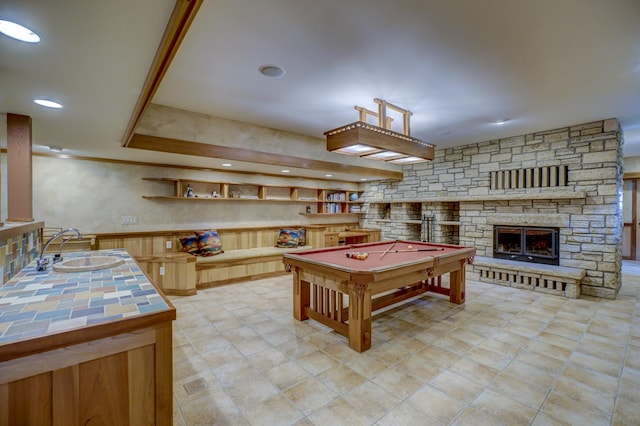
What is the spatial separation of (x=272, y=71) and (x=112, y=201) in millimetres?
3852

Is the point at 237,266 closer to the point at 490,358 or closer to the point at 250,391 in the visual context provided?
the point at 250,391

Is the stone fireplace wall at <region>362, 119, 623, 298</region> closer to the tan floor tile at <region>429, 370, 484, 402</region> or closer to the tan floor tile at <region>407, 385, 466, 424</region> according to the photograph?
the tan floor tile at <region>429, 370, 484, 402</region>

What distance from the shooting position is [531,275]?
4645 millimetres

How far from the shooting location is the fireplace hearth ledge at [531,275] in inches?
170

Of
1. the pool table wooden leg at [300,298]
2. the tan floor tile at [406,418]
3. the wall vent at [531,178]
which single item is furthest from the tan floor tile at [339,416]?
the wall vent at [531,178]

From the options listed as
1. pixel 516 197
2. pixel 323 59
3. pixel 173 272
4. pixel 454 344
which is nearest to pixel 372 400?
pixel 454 344

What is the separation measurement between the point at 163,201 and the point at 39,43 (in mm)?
4004

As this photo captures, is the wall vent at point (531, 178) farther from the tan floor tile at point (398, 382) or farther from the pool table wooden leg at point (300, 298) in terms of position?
the tan floor tile at point (398, 382)

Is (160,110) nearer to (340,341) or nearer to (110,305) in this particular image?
(110,305)

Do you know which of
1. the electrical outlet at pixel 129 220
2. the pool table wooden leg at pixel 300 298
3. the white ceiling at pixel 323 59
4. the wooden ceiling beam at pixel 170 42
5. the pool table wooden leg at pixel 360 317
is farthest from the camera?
the electrical outlet at pixel 129 220

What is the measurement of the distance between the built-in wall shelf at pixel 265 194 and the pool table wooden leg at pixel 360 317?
3.78 metres

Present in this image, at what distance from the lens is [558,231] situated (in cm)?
474

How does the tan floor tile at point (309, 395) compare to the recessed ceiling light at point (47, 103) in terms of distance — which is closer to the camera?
the tan floor tile at point (309, 395)

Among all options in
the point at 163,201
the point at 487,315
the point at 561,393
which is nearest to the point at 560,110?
the point at 487,315
